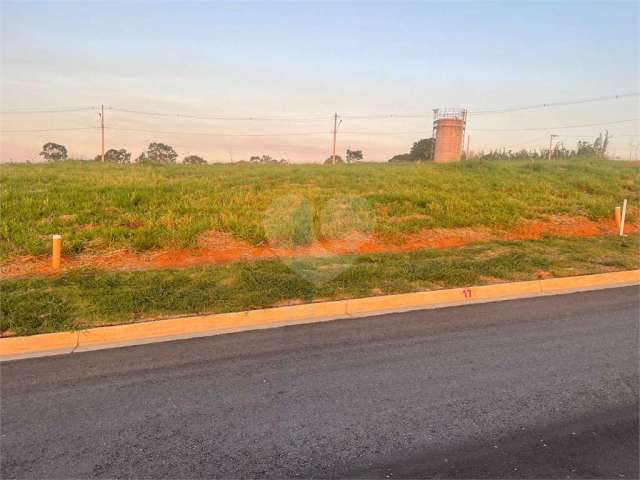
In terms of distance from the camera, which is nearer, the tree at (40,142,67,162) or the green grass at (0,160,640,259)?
the green grass at (0,160,640,259)

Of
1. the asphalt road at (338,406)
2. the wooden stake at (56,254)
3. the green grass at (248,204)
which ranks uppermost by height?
the green grass at (248,204)

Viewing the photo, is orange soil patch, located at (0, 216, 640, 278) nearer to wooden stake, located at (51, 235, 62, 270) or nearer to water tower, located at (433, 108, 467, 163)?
wooden stake, located at (51, 235, 62, 270)

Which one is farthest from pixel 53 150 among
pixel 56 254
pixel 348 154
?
pixel 56 254

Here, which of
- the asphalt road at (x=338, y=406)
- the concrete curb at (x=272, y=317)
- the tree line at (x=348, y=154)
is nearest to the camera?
the asphalt road at (x=338, y=406)

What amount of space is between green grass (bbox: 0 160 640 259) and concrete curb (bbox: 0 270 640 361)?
3.95 meters

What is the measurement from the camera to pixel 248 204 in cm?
1312

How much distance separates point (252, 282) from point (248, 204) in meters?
6.00

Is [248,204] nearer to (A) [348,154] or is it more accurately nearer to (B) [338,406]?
(B) [338,406]

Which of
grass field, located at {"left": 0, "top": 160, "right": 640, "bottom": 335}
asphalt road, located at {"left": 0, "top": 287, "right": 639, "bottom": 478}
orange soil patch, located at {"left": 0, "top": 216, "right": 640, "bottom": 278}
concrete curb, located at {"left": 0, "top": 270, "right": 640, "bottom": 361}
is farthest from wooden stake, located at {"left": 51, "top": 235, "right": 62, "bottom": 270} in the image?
asphalt road, located at {"left": 0, "top": 287, "right": 639, "bottom": 478}

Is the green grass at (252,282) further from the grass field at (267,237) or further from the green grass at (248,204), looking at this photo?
the green grass at (248,204)

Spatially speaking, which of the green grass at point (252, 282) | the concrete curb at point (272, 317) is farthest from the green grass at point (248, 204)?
the concrete curb at point (272, 317)

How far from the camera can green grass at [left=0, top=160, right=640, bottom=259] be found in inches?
393

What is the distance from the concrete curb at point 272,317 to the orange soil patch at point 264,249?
10.0ft

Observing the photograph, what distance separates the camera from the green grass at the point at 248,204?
998 centimetres
